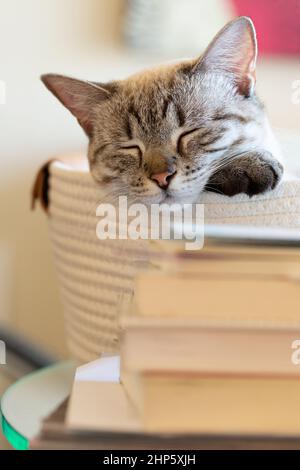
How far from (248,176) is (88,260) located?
0.89 ft

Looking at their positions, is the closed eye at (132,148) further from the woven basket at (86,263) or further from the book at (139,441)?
the book at (139,441)

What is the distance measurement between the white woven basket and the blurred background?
355 mm

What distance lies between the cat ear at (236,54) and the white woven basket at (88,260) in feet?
0.67

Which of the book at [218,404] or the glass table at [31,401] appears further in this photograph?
the glass table at [31,401]

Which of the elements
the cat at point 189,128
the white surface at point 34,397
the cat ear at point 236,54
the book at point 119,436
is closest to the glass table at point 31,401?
the white surface at point 34,397

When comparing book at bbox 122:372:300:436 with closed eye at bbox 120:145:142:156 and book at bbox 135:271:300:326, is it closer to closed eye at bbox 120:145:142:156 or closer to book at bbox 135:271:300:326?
book at bbox 135:271:300:326

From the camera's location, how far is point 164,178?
0.74 meters

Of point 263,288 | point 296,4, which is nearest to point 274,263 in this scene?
point 263,288

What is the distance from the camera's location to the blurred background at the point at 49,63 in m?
1.24

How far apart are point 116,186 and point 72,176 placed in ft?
0.21

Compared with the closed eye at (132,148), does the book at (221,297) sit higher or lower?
lower

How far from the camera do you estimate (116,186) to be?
0.83 metres

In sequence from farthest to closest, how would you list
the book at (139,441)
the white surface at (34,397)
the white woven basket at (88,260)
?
the white woven basket at (88,260) → the white surface at (34,397) → the book at (139,441)

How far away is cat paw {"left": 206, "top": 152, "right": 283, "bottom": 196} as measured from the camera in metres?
0.68
